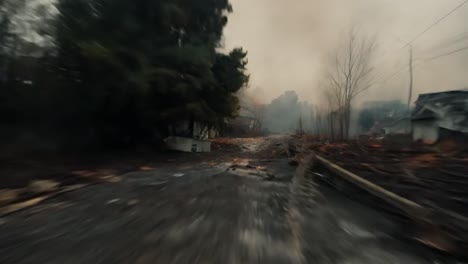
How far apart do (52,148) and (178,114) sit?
4.63 meters

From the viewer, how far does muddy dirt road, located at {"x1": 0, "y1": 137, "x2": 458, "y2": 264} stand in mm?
2008

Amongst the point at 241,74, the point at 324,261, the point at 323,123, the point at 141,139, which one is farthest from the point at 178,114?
the point at 323,123

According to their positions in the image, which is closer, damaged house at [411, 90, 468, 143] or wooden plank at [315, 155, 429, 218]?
wooden plank at [315, 155, 429, 218]

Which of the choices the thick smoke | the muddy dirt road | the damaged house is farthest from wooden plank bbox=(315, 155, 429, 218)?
the thick smoke

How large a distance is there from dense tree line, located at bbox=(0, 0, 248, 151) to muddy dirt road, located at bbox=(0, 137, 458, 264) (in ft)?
16.8

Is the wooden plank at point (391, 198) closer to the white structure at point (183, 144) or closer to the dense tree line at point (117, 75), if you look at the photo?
the dense tree line at point (117, 75)

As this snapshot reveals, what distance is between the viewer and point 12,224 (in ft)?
8.83

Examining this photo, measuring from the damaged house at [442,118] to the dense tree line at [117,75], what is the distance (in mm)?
15410

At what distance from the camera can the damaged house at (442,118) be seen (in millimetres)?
15836

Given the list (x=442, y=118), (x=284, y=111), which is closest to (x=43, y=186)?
(x=442, y=118)

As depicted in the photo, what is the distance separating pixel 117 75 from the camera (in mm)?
7840

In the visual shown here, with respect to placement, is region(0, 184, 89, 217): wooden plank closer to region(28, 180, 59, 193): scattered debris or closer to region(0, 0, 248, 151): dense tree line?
region(28, 180, 59, 193): scattered debris

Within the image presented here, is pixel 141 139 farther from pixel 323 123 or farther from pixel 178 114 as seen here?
pixel 323 123

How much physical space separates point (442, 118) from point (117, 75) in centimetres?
2069
